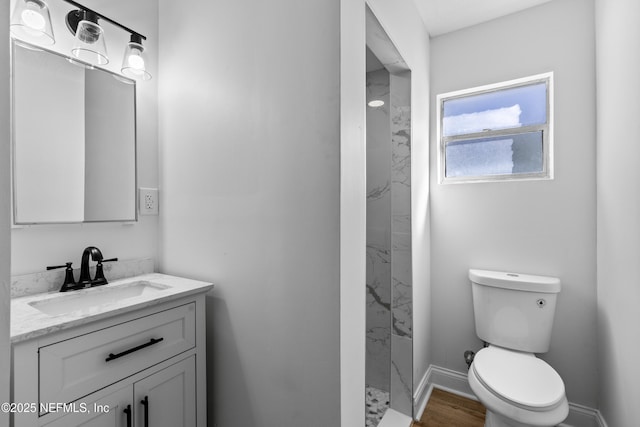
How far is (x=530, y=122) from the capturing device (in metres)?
1.90

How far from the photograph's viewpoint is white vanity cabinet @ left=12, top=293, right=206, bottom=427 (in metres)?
0.82

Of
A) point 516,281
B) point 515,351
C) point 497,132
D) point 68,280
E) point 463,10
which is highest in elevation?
point 463,10

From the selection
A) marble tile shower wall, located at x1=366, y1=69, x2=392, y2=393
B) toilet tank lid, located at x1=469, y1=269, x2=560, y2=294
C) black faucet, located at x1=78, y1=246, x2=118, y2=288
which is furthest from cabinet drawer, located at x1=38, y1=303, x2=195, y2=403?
toilet tank lid, located at x1=469, y1=269, x2=560, y2=294

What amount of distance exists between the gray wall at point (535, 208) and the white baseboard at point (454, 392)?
4cm

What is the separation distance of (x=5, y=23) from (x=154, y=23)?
152cm

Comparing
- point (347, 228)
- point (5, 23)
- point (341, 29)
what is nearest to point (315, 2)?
point (341, 29)

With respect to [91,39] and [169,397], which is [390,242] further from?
[91,39]

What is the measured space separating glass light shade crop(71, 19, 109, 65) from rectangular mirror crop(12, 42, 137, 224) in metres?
0.05

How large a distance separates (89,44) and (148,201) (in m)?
0.72

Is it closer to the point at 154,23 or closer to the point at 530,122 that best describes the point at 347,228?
the point at 154,23

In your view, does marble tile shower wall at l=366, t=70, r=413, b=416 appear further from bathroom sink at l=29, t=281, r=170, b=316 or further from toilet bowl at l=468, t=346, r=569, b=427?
bathroom sink at l=29, t=281, r=170, b=316

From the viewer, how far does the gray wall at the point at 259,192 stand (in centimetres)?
106

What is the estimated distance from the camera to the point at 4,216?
0.35 metres

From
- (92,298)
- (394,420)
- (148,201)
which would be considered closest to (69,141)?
(148,201)
